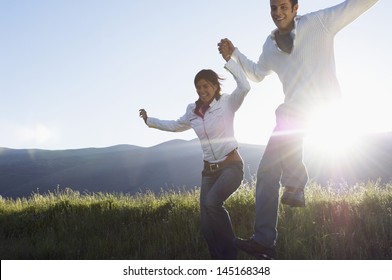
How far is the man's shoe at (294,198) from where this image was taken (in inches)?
183

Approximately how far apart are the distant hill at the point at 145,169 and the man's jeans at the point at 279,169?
102m

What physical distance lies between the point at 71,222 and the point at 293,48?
6663mm

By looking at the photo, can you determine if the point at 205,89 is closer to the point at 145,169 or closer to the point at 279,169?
the point at 279,169

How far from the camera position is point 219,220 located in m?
5.96

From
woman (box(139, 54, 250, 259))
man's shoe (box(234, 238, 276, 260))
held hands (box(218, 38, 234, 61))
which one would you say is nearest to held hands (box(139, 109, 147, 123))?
woman (box(139, 54, 250, 259))

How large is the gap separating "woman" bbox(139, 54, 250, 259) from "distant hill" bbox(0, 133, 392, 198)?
10124 centimetres

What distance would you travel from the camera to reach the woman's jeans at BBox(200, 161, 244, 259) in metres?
5.89

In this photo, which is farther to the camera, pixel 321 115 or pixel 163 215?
pixel 163 215

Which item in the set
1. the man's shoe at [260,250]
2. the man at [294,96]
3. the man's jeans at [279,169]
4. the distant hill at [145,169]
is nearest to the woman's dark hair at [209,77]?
the man at [294,96]

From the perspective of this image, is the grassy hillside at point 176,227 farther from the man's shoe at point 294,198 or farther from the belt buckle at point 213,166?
the man's shoe at point 294,198

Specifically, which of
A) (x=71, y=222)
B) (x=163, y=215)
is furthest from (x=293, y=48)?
(x=71, y=222)

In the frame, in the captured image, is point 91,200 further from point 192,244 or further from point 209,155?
point 209,155

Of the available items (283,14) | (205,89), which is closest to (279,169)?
(283,14)

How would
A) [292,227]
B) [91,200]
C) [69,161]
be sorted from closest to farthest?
1. [292,227]
2. [91,200]
3. [69,161]
